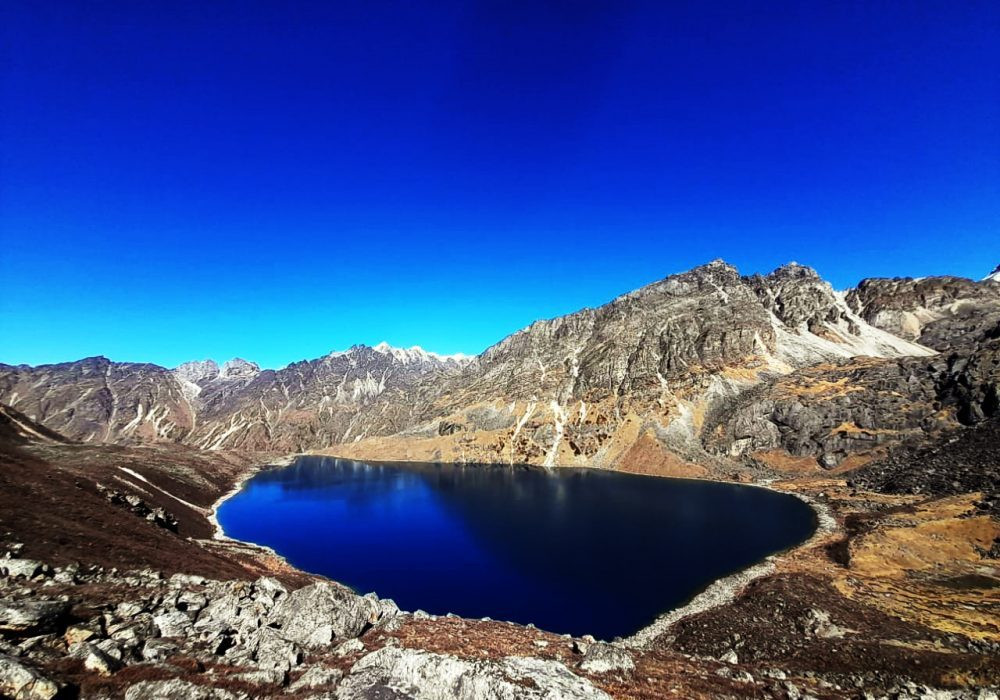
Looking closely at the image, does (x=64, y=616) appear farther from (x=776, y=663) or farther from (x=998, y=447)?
(x=998, y=447)

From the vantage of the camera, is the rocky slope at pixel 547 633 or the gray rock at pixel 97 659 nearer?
the gray rock at pixel 97 659

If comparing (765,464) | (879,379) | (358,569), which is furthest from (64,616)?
(879,379)

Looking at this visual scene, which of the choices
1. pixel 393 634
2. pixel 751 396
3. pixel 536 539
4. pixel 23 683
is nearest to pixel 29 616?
pixel 23 683

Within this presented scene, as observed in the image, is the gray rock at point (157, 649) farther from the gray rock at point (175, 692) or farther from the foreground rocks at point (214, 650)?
the gray rock at point (175, 692)

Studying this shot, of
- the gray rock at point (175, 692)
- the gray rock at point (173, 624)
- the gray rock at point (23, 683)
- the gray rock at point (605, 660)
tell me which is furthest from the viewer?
the gray rock at point (605, 660)

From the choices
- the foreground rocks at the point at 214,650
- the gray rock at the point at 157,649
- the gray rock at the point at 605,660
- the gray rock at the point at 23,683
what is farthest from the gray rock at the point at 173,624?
the gray rock at the point at 605,660

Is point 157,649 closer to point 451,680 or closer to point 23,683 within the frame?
point 23,683
